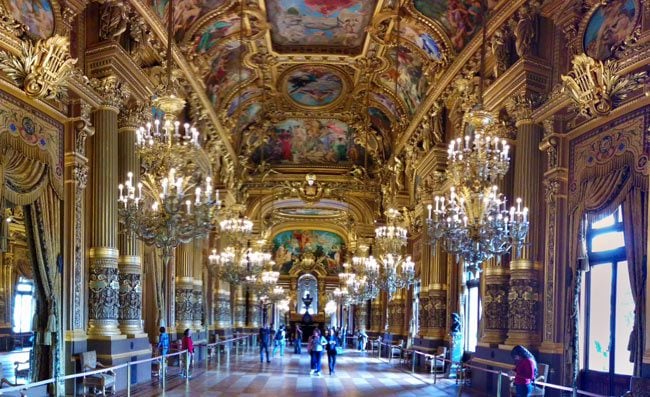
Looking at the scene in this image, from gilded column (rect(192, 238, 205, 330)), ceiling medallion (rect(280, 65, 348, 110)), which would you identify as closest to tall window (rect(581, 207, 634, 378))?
gilded column (rect(192, 238, 205, 330))

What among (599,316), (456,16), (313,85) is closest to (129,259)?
(599,316)

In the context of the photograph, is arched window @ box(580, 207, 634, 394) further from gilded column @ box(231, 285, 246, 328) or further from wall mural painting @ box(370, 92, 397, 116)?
gilded column @ box(231, 285, 246, 328)

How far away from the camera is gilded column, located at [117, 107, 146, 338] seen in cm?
1414

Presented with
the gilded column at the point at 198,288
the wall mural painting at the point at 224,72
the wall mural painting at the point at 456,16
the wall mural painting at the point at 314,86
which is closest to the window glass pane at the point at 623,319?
the wall mural painting at the point at 456,16

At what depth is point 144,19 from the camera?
1505cm

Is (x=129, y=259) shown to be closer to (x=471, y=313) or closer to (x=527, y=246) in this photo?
(x=527, y=246)

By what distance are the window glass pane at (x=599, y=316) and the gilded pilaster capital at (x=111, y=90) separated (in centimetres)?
935

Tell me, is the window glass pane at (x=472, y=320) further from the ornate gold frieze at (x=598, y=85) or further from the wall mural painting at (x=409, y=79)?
the ornate gold frieze at (x=598, y=85)

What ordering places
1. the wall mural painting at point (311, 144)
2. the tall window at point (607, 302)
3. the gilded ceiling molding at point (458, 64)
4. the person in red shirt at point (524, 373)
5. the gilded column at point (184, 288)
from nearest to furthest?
the person in red shirt at point (524, 373) < the tall window at point (607, 302) < the gilded ceiling molding at point (458, 64) < the gilded column at point (184, 288) < the wall mural painting at point (311, 144)

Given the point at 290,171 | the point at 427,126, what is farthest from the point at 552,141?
the point at 290,171

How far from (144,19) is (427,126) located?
33.7 feet

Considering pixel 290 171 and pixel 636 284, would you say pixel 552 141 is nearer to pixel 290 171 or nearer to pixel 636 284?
pixel 636 284

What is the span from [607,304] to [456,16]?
8.92 m

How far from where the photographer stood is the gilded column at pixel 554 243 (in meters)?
12.1
